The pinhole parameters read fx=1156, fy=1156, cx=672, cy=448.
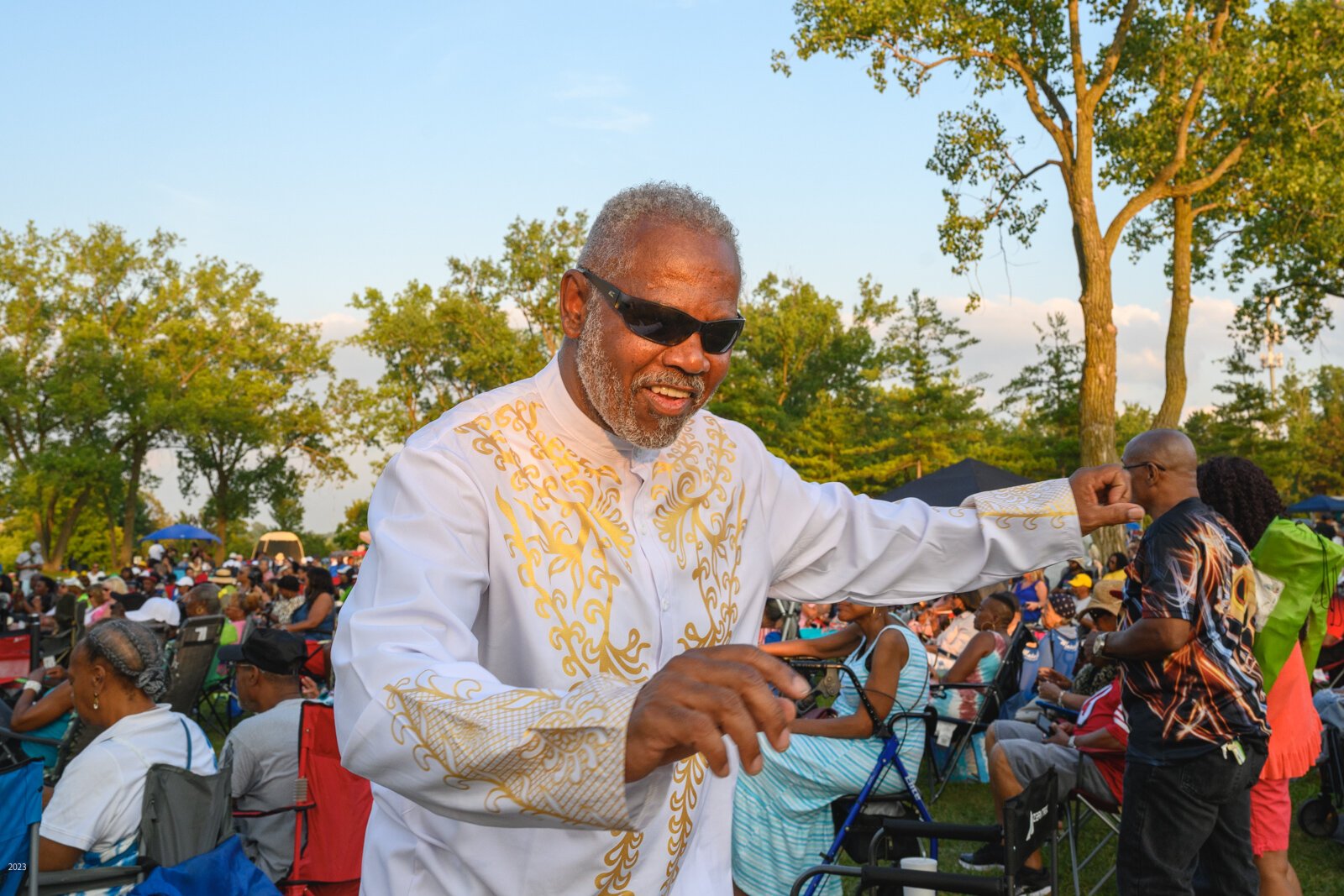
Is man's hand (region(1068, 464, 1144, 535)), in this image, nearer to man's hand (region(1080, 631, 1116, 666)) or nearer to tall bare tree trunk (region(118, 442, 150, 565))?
man's hand (region(1080, 631, 1116, 666))

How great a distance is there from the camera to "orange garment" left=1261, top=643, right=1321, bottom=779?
5012 mm

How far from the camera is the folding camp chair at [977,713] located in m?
8.80

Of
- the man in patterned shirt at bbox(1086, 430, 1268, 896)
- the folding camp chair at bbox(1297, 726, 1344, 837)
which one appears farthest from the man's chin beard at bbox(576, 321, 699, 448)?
the folding camp chair at bbox(1297, 726, 1344, 837)

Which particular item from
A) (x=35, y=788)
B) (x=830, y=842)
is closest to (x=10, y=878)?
(x=35, y=788)

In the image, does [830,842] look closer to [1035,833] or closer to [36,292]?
[1035,833]

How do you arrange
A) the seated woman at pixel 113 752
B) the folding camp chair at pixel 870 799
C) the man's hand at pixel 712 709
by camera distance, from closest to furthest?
the man's hand at pixel 712 709 → the seated woman at pixel 113 752 → the folding camp chair at pixel 870 799

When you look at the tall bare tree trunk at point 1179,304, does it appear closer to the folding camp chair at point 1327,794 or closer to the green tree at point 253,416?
the folding camp chair at point 1327,794

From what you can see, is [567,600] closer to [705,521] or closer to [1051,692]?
[705,521]

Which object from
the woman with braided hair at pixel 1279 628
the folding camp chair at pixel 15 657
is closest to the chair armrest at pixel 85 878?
the woman with braided hair at pixel 1279 628

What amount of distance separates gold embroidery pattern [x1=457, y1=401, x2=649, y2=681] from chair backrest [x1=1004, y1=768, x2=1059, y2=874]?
2.24 metres

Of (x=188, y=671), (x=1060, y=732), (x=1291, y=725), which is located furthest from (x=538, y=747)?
(x=188, y=671)

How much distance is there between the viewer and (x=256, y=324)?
46.3 m

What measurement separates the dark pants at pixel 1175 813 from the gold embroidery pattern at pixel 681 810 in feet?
9.82

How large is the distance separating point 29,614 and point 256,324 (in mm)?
27176
